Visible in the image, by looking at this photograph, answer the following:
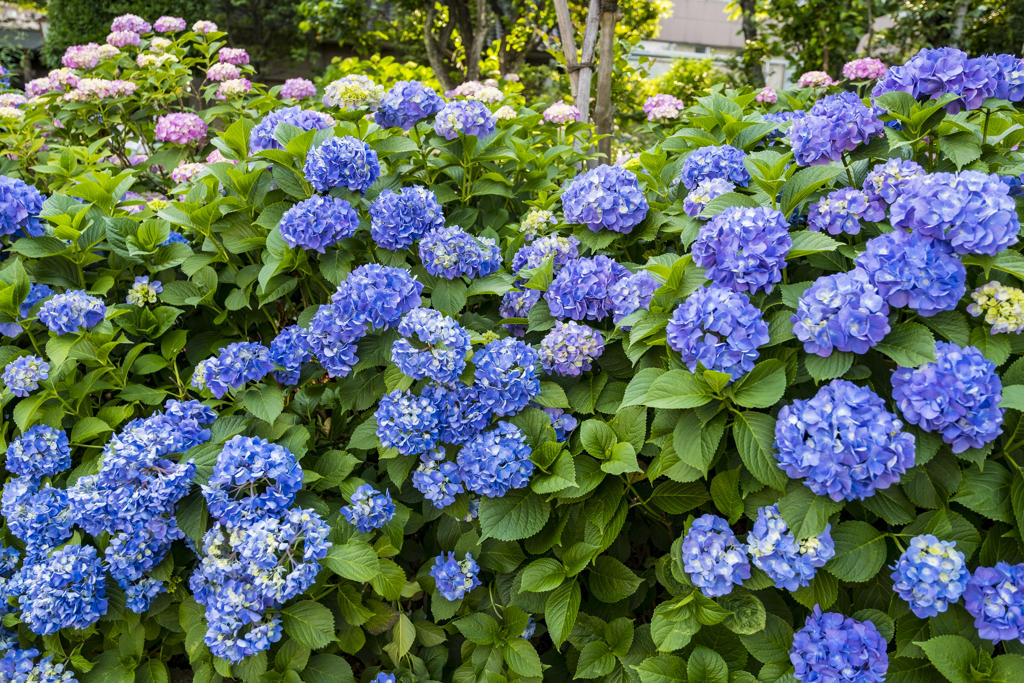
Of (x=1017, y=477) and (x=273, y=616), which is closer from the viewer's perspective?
(x=1017, y=477)

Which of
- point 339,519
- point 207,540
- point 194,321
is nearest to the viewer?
point 207,540

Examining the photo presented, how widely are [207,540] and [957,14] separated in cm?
1116

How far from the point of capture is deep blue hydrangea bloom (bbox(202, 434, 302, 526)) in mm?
1700

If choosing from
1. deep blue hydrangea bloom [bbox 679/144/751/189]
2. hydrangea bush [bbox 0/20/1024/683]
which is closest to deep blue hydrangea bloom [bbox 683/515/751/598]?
hydrangea bush [bbox 0/20/1024/683]

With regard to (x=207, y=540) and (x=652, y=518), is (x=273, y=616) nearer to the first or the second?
(x=207, y=540)

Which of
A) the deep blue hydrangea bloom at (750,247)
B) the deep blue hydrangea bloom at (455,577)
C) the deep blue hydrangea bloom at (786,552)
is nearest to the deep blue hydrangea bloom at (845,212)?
the deep blue hydrangea bloom at (750,247)

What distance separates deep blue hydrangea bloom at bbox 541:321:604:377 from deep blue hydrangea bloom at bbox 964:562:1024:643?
1.03 metres

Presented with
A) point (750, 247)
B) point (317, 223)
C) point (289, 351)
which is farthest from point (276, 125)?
point (750, 247)

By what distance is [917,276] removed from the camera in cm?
143

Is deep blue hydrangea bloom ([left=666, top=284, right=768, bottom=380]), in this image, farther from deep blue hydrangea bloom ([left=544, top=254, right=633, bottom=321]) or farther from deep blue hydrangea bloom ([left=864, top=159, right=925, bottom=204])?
deep blue hydrangea bloom ([left=864, top=159, right=925, bottom=204])

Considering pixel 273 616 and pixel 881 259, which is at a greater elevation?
pixel 881 259

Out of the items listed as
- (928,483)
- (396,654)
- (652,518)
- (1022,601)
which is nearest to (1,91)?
(396,654)

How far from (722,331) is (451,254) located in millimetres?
Result: 909

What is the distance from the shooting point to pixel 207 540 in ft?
5.64
